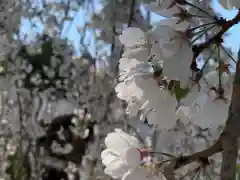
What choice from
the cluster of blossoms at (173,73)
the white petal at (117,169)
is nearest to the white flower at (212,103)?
the cluster of blossoms at (173,73)

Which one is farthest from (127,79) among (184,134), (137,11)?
(184,134)

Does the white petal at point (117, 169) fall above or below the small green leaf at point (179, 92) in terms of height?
below

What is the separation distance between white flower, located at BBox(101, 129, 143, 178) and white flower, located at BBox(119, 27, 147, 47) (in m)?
0.14

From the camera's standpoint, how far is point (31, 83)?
9.13 ft

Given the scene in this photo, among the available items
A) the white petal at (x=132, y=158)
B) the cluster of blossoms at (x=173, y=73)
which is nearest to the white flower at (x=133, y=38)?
the cluster of blossoms at (x=173, y=73)

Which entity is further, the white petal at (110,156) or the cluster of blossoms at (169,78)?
the white petal at (110,156)

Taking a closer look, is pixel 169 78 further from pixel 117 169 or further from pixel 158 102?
pixel 117 169

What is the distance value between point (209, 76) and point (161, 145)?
41.2 inches

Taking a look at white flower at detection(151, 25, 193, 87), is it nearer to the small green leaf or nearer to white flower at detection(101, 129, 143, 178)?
the small green leaf

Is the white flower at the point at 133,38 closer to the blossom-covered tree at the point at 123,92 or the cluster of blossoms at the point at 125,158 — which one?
the blossom-covered tree at the point at 123,92

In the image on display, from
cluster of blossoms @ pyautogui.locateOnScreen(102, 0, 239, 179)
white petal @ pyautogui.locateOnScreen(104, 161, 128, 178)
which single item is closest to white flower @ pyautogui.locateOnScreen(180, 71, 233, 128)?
cluster of blossoms @ pyautogui.locateOnScreen(102, 0, 239, 179)

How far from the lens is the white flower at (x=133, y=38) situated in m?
0.47

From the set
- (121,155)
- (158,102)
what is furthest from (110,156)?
(158,102)

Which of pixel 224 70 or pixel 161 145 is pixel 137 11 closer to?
pixel 161 145
